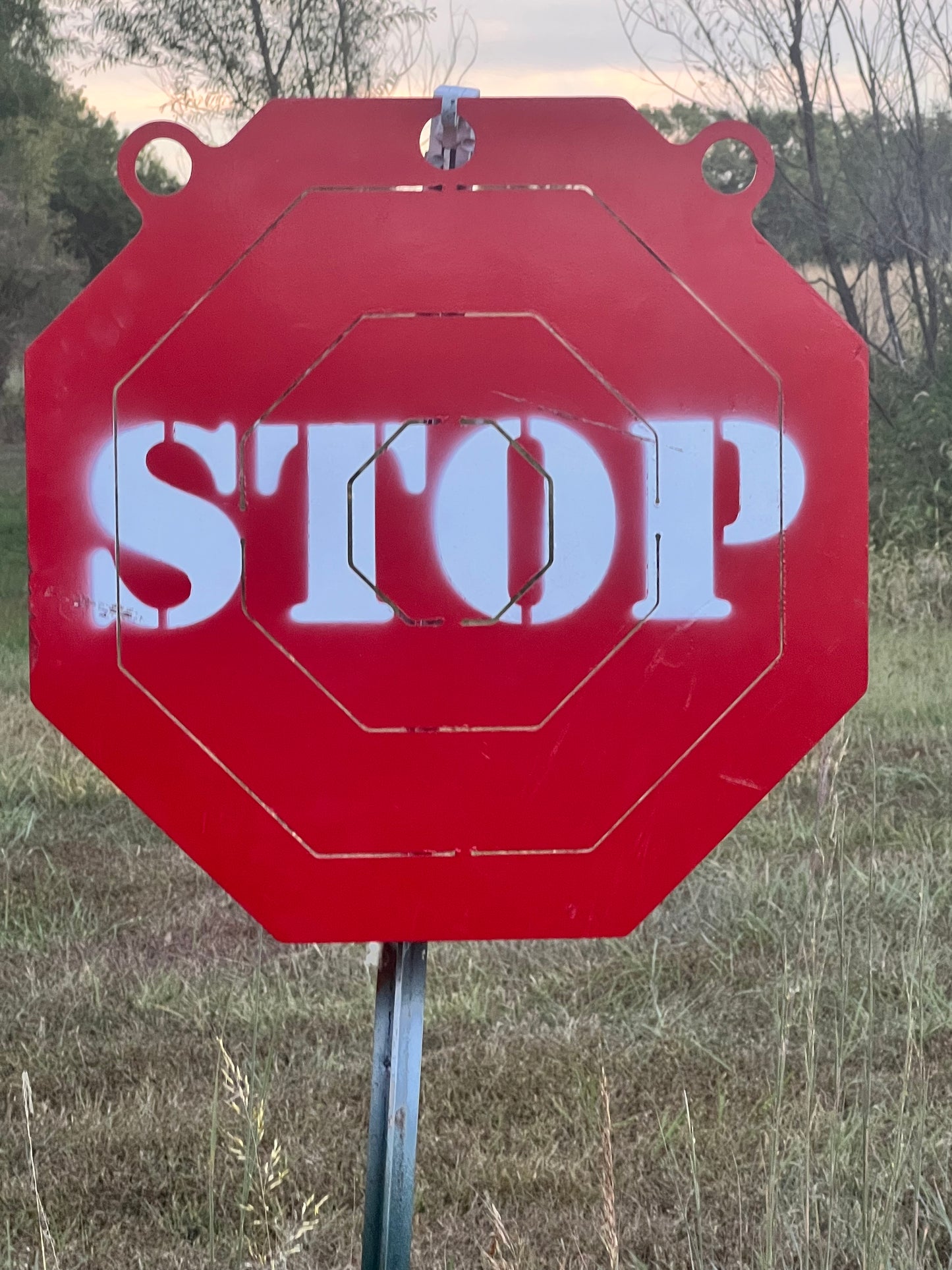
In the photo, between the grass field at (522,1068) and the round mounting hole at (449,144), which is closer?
the round mounting hole at (449,144)

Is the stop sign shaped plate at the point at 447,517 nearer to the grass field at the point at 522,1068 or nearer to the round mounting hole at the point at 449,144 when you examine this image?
the round mounting hole at the point at 449,144

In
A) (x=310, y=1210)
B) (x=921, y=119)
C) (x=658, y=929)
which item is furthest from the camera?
(x=921, y=119)

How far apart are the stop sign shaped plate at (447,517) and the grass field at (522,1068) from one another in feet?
1.17

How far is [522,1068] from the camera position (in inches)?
82.4

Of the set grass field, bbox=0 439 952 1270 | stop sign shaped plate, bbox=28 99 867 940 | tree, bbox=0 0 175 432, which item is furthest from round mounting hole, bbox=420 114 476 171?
tree, bbox=0 0 175 432

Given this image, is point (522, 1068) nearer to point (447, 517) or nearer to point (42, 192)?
point (447, 517)

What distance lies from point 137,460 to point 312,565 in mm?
101

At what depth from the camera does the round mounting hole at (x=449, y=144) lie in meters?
0.71

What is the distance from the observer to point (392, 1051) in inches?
31.7

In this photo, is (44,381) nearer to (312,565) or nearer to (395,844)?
(312,565)

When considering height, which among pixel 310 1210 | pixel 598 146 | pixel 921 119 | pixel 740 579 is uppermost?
pixel 921 119

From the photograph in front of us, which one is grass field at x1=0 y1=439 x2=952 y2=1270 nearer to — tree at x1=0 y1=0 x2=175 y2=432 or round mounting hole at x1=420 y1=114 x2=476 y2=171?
round mounting hole at x1=420 y1=114 x2=476 y2=171

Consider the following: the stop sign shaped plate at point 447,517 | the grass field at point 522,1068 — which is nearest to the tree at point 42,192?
the grass field at point 522,1068

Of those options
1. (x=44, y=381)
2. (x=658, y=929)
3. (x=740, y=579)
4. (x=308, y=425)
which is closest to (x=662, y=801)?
(x=740, y=579)
